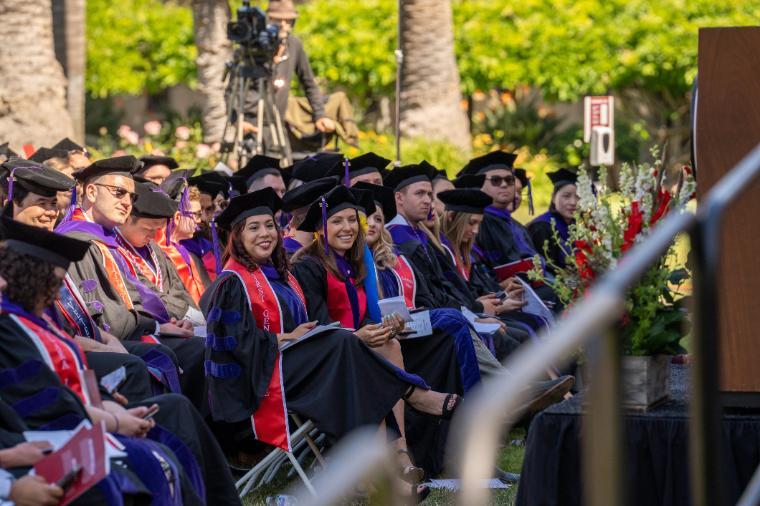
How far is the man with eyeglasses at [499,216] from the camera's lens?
10594 millimetres

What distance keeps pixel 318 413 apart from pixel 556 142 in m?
15.8

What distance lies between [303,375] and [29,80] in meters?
8.66

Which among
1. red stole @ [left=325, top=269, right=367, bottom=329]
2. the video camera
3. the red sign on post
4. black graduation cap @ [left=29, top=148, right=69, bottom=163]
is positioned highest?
the video camera

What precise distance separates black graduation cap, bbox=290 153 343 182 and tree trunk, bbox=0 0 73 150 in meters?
5.00

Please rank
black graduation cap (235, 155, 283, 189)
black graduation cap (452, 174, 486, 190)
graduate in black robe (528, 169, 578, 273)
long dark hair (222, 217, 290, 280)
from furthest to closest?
graduate in black robe (528, 169, 578, 273)
black graduation cap (452, 174, 486, 190)
black graduation cap (235, 155, 283, 189)
long dark hair (222, 217, 290, 280)

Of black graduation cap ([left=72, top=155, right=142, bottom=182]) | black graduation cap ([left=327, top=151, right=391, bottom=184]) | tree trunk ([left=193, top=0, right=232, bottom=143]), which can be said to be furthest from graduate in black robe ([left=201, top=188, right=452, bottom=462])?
tree trunk ([left=193, top=0, right=232, bottom=143])

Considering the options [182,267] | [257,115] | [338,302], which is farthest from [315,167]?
[257,115]

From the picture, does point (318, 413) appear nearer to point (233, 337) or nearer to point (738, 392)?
point (233, 337)

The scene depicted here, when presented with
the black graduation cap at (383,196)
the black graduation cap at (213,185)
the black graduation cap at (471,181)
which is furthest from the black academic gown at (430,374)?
the black graduation cap at (471,181)

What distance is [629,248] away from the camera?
5156 mm

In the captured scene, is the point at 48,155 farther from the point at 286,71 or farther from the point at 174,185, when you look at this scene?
the point at 286,71

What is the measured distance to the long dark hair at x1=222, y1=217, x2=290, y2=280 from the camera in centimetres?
716

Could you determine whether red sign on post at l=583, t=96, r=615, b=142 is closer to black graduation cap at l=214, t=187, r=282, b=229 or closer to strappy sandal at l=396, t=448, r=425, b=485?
black graduation cap at l=214, t=187, r=282, b=229

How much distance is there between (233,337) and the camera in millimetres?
6812
